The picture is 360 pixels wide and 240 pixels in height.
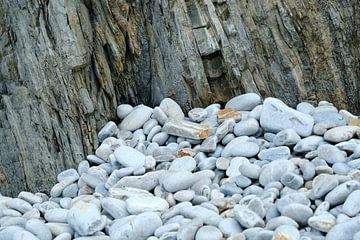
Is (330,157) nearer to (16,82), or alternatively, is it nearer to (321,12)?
(321,12)

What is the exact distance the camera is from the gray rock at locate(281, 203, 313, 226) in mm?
3090

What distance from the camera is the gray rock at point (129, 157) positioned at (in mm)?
4188

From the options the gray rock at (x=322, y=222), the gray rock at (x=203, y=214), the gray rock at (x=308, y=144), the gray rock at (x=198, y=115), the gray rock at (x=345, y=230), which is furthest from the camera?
the gray rock at (x=198, y=115)

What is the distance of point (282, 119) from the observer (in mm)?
4219

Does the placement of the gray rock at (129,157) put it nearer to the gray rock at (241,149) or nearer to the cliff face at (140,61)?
the cliff face at (140,61)

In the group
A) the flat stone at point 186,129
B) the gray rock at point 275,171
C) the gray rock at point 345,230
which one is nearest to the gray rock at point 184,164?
the flat stone at point 186,129

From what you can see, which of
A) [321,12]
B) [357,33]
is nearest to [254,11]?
[321,12]

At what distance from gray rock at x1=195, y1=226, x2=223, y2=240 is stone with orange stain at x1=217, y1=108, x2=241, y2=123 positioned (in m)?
1.42

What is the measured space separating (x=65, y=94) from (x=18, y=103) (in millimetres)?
356

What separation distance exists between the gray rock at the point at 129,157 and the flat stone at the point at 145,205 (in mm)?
550

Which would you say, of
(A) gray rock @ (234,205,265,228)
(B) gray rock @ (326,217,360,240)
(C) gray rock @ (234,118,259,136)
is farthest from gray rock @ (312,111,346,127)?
(B) gray rock @ (326,217,360,240)

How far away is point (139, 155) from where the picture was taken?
13.9ft

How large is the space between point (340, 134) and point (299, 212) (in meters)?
1.02

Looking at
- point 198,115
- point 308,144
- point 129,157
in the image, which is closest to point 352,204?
point 308,144
